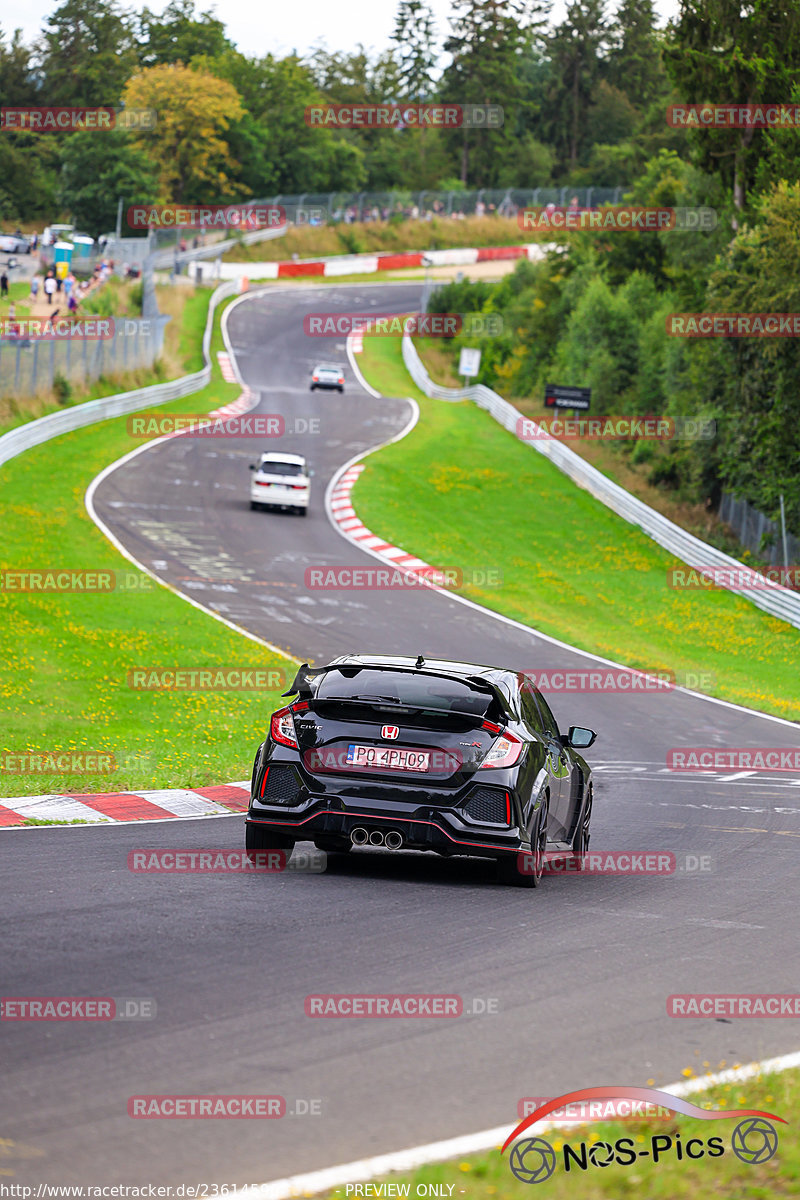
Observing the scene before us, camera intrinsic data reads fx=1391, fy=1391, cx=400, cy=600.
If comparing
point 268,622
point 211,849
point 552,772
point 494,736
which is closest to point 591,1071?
point 494,736

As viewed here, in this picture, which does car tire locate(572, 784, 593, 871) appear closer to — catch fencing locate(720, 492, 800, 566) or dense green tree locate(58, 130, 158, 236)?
catch fencing locate(720, 492, 800, 566)

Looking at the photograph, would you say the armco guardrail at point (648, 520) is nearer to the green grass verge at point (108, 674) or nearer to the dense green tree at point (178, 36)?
the green grass verge at point (108, 674)

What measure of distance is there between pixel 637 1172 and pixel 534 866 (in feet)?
15.5

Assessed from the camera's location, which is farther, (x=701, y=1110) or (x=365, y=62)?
(x=365, y=62)

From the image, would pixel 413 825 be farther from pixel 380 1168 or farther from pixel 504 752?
pixel 380 1168

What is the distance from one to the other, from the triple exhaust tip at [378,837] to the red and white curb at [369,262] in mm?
78071

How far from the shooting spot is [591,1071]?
5535 millimetres

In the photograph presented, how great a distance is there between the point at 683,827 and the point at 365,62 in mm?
157887

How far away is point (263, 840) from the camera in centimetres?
940

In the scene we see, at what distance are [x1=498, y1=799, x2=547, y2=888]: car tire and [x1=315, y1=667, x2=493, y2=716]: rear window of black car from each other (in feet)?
2.86

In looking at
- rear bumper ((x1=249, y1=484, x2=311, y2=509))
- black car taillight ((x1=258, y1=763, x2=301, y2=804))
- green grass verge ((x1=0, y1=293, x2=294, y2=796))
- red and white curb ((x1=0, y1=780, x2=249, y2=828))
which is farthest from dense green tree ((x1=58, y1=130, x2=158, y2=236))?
black car taillight ((x1=258, y1=763, x2=301, y2=804))

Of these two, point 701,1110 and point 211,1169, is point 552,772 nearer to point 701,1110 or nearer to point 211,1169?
point 701,1110

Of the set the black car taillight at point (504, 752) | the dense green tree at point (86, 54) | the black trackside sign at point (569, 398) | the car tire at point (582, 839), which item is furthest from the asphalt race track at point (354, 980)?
the dense green tree at point (86, 54)

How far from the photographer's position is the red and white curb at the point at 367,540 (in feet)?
110
